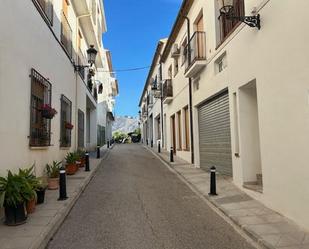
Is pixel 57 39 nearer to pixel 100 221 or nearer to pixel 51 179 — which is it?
pixel 51 179

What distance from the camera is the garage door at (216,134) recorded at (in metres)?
11.2

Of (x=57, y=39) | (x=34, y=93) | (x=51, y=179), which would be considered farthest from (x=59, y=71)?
(x=51, y=179)

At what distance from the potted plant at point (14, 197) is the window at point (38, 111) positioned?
2.37 m

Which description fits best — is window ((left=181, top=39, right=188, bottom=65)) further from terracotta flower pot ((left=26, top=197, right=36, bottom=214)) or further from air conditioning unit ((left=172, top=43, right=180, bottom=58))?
terracotta flower pot ((left=26, top=197, right=36, bottom=214))

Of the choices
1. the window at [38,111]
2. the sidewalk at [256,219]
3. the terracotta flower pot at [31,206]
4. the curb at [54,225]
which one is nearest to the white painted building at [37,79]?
the window at [38,111]

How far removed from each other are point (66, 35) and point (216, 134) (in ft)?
24.0

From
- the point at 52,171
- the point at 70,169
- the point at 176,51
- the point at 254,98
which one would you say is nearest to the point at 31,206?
the point at 52,171

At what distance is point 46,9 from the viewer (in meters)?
10.7

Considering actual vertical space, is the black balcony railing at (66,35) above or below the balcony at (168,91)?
above

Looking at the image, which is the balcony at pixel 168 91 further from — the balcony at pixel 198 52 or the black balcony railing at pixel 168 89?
the balcony at pixel 198 52

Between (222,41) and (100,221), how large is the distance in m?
6.93

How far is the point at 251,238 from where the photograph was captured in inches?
227

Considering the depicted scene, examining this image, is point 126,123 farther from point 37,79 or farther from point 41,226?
point 41,226

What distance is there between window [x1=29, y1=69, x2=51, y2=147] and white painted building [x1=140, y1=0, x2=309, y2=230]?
5213 millimetres
